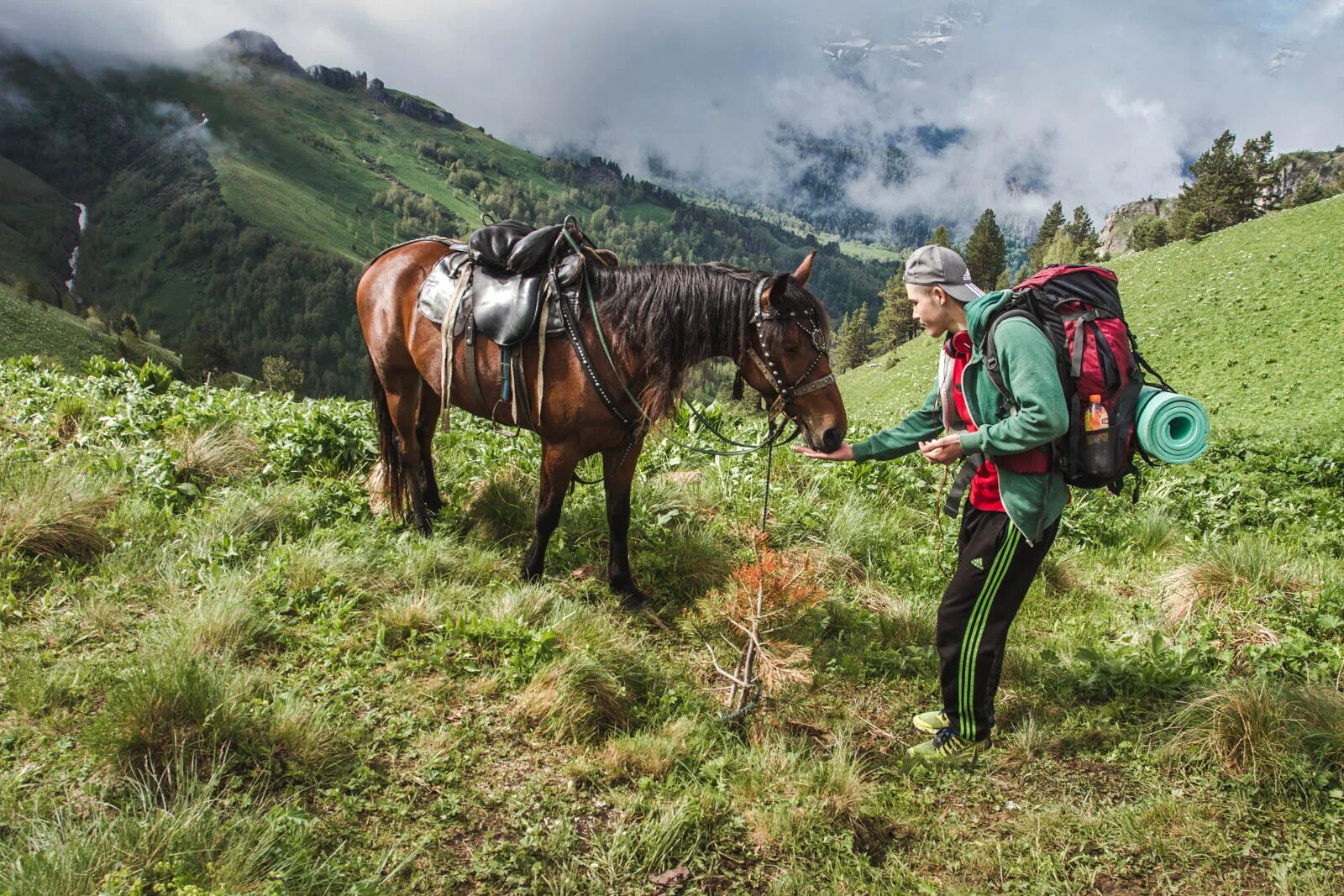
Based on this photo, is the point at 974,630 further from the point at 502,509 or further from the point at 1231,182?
the point at 1231,182

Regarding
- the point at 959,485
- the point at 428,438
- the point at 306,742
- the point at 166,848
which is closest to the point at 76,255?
the point at 428,438

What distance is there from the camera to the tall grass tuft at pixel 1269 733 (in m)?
3.47

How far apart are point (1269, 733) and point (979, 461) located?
204 cm

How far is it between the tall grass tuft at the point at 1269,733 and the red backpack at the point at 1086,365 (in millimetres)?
1612

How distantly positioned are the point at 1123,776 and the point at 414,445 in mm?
5065

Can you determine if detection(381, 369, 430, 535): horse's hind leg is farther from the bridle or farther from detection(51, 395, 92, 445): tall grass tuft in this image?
the bridle

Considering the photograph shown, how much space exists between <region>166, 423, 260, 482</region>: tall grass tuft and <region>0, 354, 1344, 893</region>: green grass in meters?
0.03

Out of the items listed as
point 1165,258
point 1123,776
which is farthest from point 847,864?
point 1165,258

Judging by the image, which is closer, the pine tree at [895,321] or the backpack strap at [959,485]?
the backpack strap at [959,485]

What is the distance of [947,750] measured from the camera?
12.2 feet

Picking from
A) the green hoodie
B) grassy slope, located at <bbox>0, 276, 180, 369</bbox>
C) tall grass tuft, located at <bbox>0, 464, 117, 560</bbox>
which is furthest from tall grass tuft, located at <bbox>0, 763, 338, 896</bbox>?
grassy slope, located at <bbox>0, 276, 180, 369</bbox>

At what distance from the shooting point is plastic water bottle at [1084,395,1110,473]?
3.04 m

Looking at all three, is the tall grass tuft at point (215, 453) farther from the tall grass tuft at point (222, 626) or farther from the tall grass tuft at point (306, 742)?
the tall grass tuft at point (306, 742)

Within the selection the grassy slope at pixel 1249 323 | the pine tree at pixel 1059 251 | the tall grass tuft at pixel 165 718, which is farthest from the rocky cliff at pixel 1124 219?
the tall grass tuft at pixel 165 718
